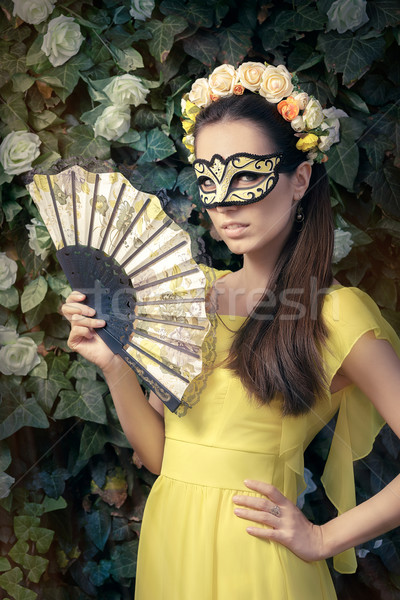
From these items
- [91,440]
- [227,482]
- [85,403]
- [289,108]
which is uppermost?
[289,108]

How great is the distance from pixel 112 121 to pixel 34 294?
51 centimetres

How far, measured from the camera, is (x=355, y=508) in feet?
4.11

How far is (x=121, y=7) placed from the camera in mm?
1738

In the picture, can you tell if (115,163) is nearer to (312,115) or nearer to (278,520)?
(312,115)

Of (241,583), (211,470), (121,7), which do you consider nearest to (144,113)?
(121,7)

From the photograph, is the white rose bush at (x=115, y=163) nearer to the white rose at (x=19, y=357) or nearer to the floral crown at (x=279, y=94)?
the white rose at (x=19, y=357)

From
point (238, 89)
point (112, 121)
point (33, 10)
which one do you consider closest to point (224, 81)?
point (238, 89)

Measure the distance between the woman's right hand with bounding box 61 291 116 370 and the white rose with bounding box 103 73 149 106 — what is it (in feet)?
2.28

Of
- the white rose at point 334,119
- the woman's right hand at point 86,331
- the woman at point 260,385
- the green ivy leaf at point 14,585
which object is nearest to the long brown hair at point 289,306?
the woman at point 260,385

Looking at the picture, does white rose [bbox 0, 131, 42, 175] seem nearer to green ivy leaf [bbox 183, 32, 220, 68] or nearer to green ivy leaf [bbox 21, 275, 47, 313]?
green ivy leaf [bbox 21, 275, 47, 313]

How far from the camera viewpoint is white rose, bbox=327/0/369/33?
163 cm

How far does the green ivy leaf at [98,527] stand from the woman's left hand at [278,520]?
747 mm

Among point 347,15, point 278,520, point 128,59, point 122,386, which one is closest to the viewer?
point 278,520

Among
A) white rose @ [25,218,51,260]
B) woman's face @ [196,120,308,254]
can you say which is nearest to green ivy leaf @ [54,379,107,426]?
white rose @ [25,218,51,260]
